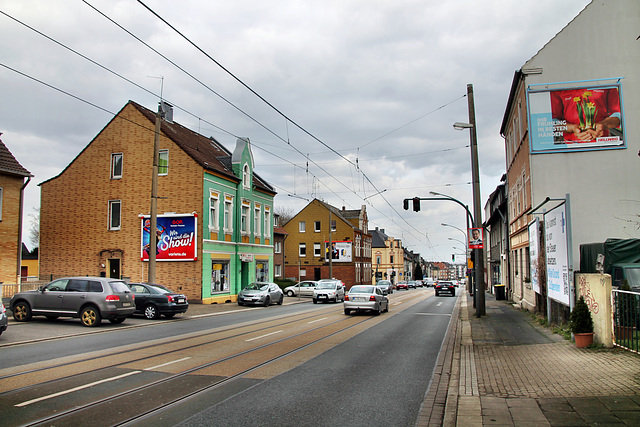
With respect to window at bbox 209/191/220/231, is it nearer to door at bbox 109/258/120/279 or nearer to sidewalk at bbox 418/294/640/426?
door at bbox 109/258/120/279

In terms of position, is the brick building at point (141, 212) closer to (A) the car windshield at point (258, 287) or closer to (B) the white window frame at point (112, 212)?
(B) the white window frame at point (112, 212)

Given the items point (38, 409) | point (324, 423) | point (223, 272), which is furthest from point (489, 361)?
point (223, 272)

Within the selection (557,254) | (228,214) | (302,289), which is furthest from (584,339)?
(302,289)

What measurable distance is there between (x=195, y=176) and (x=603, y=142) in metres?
21.3

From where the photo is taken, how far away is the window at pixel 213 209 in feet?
103

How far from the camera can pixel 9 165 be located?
2370 centimetres

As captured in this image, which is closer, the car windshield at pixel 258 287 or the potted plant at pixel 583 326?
the potted plant at pixel 583 326

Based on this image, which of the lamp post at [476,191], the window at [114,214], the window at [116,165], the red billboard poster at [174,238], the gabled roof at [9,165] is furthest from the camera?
the window at [116,165]

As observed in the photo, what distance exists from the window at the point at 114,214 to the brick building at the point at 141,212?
0.06 m

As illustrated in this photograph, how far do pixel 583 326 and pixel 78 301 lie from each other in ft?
48.4

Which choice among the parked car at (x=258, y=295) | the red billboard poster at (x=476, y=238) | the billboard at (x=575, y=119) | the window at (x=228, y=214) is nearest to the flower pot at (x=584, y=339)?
the red billboard poster at (x=476, y=238)

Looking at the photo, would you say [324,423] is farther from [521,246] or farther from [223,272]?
[223,272]

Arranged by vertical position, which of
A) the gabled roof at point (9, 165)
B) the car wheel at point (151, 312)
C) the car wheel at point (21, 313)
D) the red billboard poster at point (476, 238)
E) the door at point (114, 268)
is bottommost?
the car wheel at point (151, 312)

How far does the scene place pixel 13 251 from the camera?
2402 cm
